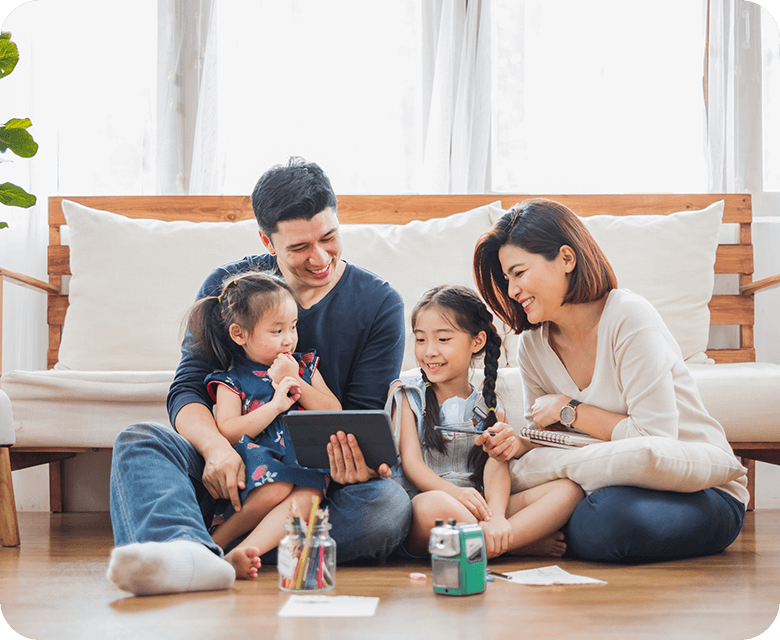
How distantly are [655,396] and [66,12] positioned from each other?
2.21 m

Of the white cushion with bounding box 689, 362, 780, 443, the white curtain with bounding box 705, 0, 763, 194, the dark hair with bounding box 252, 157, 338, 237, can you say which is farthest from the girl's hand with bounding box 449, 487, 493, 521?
the white curtain with bounding box 705, 0, 763, 194

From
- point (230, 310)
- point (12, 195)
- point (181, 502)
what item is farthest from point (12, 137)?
point (181, 502)

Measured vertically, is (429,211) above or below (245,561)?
above

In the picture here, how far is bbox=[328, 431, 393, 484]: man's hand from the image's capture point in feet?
4.19

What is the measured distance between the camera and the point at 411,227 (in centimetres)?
230

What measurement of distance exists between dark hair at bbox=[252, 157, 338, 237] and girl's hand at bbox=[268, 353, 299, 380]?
9.7 inches

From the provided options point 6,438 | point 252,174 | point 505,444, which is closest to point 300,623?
point 505,444

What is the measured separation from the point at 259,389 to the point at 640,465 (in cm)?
70

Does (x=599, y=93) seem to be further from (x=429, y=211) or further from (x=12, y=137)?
(x=12, y=137)

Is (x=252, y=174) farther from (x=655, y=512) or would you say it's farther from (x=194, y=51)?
(x=655, y=512)

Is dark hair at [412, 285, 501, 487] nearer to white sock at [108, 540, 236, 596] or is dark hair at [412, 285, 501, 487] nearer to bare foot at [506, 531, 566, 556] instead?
bare foot at [506, 531, 566, 556]

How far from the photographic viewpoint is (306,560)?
1.13m

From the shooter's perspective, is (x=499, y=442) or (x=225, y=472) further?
(x=499, y=442)

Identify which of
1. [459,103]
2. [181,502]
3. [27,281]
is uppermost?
[459,103]
